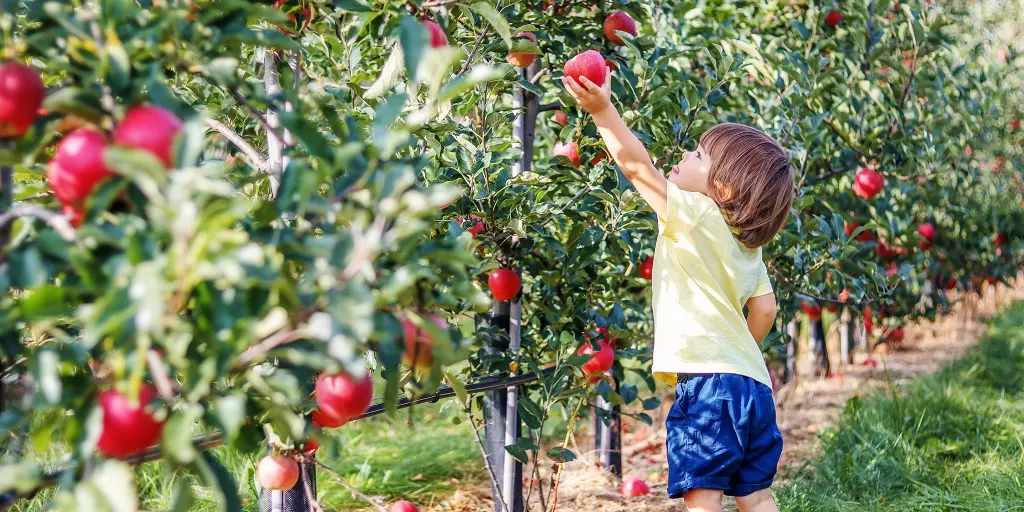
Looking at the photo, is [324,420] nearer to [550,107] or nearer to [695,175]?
[695,175]

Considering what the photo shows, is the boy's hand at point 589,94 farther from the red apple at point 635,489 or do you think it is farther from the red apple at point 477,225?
the red apple at point 635,489

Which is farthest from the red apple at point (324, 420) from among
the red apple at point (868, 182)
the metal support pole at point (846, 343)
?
the metal support pole at point (846, 343)

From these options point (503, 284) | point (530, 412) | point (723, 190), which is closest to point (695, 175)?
point (723, 190)

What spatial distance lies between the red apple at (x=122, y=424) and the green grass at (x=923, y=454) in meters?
2.17

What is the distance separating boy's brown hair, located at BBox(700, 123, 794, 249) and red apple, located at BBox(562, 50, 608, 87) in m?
0.38

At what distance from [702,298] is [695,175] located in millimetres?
305

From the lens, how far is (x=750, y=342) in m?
1.86

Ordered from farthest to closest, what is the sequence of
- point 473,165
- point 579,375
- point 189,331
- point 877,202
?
point 877,202, point 579,375, point 473,165, point 189,331

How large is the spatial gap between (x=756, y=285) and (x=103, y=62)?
1.52m

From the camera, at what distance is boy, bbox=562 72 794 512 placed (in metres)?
1.75

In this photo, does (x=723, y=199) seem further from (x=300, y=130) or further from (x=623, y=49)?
(x=300, y=130)

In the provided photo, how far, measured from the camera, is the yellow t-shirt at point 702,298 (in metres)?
1.78

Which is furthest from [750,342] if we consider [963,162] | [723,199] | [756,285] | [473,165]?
[963,162]

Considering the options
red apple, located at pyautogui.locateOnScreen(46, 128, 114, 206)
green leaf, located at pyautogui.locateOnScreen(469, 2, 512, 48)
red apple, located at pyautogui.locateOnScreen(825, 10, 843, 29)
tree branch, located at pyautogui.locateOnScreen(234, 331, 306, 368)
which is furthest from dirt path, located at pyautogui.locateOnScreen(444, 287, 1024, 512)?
red apple, located at pyautogui.locateOnScreen(46, 128, 114, 206)
